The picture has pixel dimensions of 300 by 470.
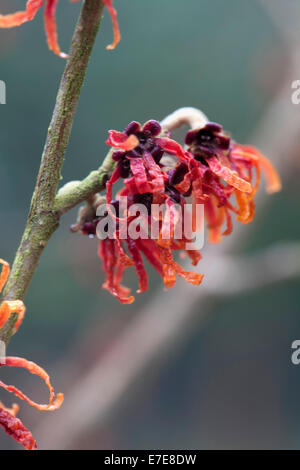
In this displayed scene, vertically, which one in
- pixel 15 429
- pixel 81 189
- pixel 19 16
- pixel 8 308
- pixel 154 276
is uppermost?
pixel 154 276

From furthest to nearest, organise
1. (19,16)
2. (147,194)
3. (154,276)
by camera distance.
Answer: (154,276) → (147,194) → (19,16)

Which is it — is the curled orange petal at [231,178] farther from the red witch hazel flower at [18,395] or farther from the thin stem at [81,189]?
the red witch hazel flower at [18,395]

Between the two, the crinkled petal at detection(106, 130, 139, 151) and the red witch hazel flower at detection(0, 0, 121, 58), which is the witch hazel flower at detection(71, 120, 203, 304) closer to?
the crinkled petal at detection(106, 130, 139, 151)

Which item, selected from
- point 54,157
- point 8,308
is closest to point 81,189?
point 54,157

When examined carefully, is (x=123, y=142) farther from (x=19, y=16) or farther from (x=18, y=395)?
(x=18, y=395)

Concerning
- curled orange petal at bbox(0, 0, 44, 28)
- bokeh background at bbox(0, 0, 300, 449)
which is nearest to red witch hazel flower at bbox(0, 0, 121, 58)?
curled orange petal at bbox(0, 0, 44, 28)
